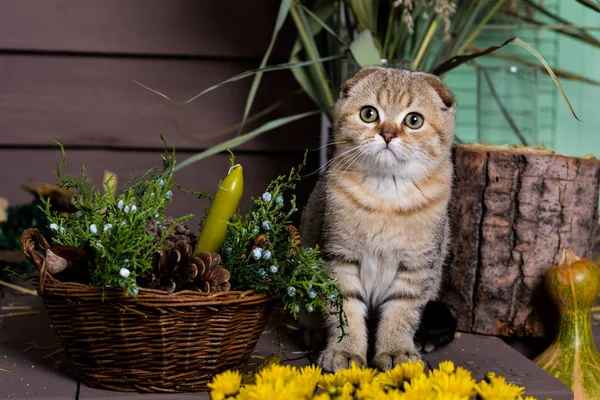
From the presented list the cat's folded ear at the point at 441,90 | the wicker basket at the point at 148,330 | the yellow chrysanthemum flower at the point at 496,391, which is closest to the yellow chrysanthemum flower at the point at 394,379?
the yellow chrysanthemum flower at the point at 496,391

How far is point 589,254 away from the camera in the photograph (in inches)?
74.0

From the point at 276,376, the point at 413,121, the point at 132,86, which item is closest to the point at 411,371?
the point at 276,376

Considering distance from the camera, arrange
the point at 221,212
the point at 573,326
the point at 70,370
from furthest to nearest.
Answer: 1. the point at 573,326
2. the point at 70,370
3. the point at 221,212

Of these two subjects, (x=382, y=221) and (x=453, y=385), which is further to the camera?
(x=382, y=221)

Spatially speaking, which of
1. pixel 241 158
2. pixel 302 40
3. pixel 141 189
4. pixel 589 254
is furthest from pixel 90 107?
pixel 589 254

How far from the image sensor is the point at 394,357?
1364 mm

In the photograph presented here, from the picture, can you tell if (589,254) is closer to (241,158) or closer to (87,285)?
(241,158)

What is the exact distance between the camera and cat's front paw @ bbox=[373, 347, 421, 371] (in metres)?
1.34

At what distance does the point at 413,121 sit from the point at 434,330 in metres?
0.50

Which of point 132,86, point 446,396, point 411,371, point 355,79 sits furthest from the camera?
point 132,86

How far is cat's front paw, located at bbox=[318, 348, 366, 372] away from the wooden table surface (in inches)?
4.2

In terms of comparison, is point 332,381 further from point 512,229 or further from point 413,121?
point 512,229

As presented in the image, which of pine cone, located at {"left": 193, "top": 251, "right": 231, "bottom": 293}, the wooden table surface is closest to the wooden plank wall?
the wooden table surface

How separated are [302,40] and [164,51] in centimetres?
61
